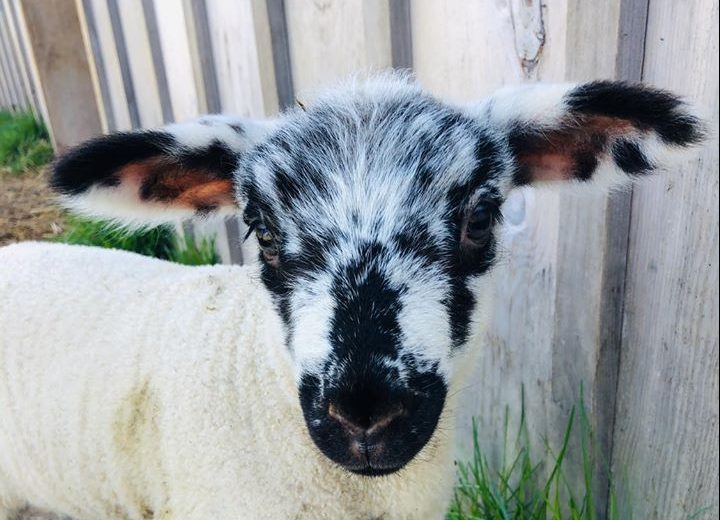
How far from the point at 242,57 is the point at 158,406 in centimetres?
196

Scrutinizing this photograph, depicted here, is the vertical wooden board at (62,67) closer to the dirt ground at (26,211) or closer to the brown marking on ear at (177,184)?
the dirt ground at (26,211)

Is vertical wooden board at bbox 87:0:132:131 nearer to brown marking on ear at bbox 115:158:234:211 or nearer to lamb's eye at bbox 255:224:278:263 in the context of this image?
brown marking on ear at bbox 115:158:234:211

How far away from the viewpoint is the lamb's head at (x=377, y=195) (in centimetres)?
133

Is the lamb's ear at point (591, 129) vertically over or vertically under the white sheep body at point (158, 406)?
over

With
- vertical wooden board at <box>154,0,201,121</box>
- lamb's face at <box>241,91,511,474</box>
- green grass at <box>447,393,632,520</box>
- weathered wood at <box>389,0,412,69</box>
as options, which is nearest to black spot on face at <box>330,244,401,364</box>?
lamb's face at <box>241,91,511,474</box>

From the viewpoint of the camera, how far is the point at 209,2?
352cm

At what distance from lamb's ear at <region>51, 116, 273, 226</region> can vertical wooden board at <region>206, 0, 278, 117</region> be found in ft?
4.02

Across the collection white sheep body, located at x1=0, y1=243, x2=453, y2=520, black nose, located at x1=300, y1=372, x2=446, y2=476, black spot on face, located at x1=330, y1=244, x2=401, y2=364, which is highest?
black spot on face, located at x1=330, y1=244, x2=401, y2=364

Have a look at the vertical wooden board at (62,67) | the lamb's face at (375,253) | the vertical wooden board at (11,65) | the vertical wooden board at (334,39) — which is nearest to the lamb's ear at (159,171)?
the lamb's face at (375,253)

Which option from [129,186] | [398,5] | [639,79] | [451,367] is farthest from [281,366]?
[398,5]

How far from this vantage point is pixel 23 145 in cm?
870

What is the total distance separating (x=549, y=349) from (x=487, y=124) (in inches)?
32.2

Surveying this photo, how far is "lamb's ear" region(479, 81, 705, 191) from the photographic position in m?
1.48

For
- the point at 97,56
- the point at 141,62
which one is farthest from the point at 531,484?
the point at 97,56
